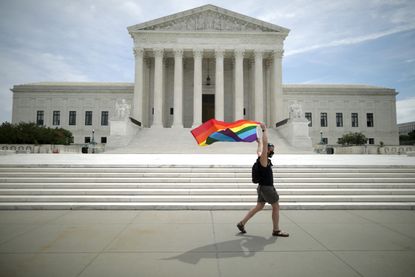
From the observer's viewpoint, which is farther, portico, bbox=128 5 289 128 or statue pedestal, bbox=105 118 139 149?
portico, bbox=128 5 289 128

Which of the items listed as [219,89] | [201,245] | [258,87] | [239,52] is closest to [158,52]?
[219,89]

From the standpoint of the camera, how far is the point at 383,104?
56.3 metres

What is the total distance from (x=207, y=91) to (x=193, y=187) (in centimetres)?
A: 3708

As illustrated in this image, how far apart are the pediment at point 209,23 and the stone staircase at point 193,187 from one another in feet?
107

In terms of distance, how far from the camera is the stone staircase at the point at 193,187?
8.24 m

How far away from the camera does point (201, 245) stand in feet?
16.4

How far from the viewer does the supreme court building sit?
128ft

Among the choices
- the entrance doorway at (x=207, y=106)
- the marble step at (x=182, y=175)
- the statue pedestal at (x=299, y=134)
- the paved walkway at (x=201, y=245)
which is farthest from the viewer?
the entrance doorway at (x=207, y=106)

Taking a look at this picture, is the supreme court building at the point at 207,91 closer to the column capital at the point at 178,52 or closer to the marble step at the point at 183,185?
the column capital at the point at 178,52

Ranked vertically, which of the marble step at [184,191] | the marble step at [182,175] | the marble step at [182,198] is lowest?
the marble step at [182,198]

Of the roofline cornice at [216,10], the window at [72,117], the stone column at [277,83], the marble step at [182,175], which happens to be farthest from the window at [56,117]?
the marble step at [182,175]

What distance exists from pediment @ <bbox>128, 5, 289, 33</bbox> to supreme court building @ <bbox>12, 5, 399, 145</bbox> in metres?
0.13

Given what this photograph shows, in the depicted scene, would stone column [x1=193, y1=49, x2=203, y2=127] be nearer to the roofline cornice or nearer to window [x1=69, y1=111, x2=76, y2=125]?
the roofline cornice

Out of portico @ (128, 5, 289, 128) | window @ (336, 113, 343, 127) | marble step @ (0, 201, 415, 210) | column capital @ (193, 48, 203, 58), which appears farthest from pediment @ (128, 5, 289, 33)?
marble step @ (0, 201, 415, 210)
